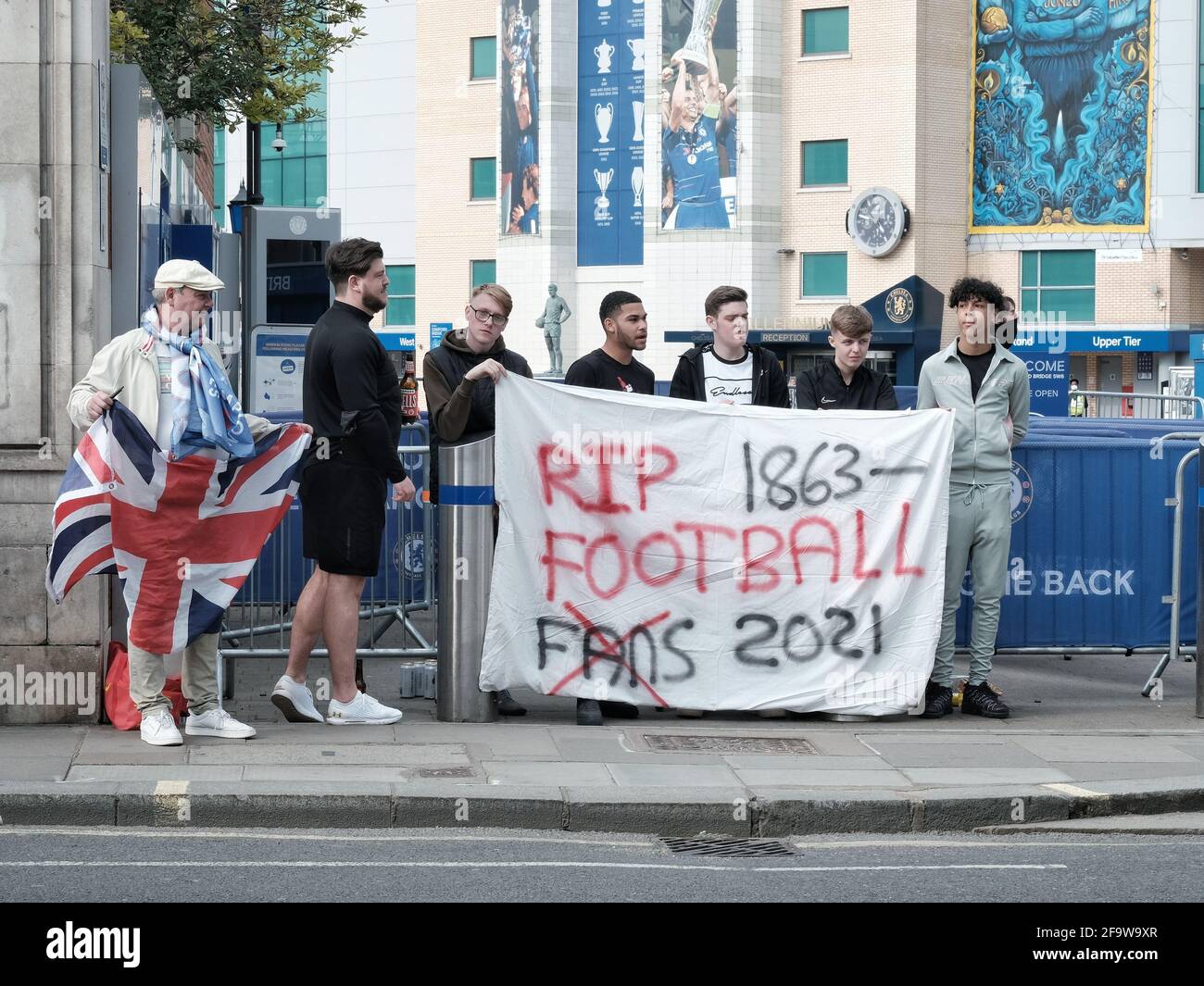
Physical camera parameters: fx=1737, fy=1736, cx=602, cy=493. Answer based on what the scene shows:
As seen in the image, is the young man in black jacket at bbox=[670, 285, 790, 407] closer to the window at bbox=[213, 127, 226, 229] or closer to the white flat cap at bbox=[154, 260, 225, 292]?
the white flat cap at bbox=[154, 260, 225, 292]

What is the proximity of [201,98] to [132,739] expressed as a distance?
1168 cm

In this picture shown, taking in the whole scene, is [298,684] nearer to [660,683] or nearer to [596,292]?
[660,683]

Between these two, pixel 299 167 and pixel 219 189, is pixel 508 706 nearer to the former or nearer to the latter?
pixel 299 167

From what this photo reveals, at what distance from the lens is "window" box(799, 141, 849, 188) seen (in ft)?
174

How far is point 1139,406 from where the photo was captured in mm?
45938

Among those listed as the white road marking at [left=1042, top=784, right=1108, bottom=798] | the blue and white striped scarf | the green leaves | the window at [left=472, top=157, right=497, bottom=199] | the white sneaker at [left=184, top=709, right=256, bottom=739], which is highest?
the window at [left=472, top=157, right=497, bottom=199]

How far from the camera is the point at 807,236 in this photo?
2095 inches

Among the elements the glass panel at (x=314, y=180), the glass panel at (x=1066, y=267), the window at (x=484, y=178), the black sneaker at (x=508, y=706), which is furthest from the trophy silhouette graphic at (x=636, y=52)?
the black sneaker at (x=508, y=706)

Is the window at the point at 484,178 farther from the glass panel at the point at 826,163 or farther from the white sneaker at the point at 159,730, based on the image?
the white sneaker at the point at 159,730

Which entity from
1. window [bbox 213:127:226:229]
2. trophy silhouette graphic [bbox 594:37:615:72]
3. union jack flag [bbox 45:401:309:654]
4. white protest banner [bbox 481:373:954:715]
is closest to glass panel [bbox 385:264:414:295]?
window [bbox 213:127:226:229]

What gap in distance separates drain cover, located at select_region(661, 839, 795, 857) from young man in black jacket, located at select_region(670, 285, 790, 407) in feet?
9.67

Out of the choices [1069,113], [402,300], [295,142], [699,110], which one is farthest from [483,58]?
[1069,113]

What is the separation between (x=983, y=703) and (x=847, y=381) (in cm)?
183
